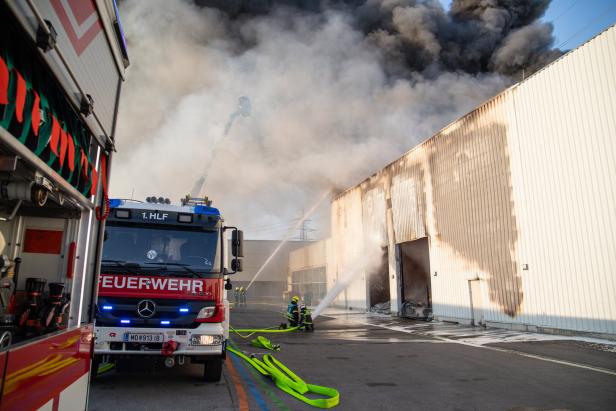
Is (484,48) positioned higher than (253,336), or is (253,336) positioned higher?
(484,48)

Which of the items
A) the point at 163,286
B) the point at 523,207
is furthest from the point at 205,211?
the point at 523,207

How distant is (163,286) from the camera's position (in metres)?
5.67

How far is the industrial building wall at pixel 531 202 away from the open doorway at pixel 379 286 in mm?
5157

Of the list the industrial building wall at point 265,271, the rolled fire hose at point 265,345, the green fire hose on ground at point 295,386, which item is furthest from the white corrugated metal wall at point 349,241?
the industrial building wall at point 265,271

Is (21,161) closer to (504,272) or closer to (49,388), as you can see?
(49,388)

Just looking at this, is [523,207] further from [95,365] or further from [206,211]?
[95,365]

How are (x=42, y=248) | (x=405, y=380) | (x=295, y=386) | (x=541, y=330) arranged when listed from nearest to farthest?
(x=42, y=248)
(x=295, y=386)
(x=405, y=380)
(x=541, y=330)

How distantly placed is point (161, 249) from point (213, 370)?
191 centimetres

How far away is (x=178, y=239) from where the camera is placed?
6.16 metres

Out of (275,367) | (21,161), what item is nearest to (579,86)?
(275,367)

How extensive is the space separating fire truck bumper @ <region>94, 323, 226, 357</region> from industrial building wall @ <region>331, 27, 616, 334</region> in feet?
37.2

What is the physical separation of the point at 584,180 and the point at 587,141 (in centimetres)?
115

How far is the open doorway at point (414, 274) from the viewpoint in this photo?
22.4 metres

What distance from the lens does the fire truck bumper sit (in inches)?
214
